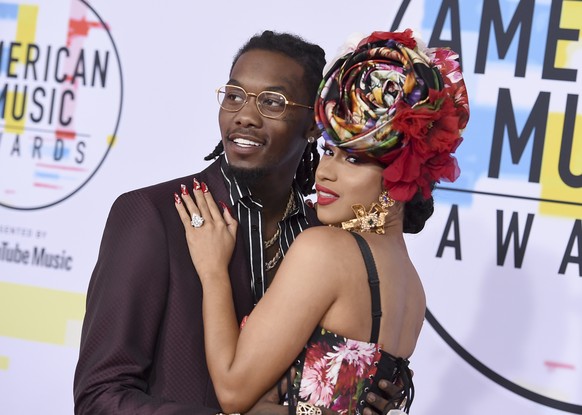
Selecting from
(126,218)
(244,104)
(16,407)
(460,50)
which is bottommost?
(16,407)

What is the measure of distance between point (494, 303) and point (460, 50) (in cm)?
82

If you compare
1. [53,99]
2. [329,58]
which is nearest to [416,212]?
[329,58]

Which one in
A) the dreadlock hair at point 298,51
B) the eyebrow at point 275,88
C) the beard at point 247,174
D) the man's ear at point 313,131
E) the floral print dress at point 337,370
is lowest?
the floral print dress at point 337,370

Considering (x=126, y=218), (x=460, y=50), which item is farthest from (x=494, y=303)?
(x=126, y=218)

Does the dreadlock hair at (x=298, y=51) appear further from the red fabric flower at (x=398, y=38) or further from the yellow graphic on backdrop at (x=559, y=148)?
the yellow graphic on backdrop at (x=559, y=148)

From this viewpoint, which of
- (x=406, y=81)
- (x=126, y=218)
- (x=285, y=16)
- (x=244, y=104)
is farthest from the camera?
(x=285, y=16)

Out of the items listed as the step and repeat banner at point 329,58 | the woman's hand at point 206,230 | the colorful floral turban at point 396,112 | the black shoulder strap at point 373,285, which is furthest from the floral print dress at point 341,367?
the step and repeat banner at point 329,58

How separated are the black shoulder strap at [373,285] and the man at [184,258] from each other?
246 millimetres

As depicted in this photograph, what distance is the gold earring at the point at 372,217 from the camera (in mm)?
1983

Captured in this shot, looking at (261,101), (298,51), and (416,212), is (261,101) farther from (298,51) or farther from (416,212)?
(416,212)

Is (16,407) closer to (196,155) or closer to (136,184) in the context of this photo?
(136,184)

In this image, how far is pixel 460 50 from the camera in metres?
3.10

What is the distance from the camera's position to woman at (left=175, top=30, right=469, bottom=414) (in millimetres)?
1878

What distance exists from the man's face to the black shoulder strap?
43 cm
